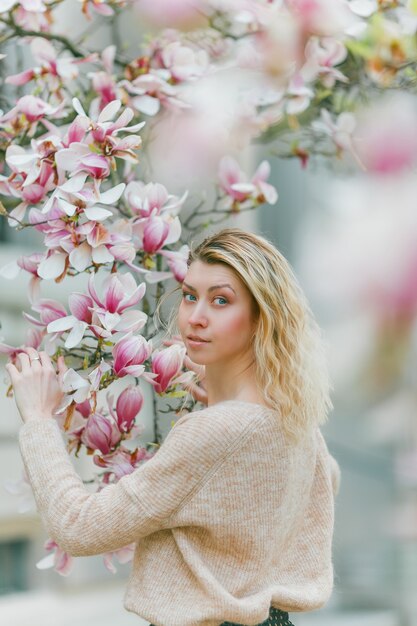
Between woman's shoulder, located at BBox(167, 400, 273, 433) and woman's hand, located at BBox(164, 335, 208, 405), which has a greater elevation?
woman's shoulder, located at BBox(167, 400, 273, 433)

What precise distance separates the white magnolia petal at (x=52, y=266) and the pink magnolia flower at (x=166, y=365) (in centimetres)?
19

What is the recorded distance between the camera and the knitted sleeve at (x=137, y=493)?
5.12ft

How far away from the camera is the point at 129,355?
1641 mm

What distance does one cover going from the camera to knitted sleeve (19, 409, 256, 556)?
156 cm

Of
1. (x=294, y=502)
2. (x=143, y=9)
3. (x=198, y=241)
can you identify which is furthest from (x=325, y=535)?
(x=143, y=9)

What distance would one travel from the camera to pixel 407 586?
169 inches

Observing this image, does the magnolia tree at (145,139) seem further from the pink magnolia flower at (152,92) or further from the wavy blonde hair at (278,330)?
the wavy blonde hair at (278,330)

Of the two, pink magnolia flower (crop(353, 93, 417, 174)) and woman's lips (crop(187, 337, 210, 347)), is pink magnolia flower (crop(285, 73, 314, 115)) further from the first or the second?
woman's lips (crop(187, 337, 210, 347))

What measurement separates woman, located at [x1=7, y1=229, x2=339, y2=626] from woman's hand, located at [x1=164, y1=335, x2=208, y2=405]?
132 millimetres

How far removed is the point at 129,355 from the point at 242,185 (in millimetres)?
514

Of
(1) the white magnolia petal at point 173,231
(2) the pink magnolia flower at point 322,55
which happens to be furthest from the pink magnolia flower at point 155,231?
(2) the pink magnolia flower at point 322,55

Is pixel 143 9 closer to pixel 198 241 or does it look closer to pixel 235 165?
pixel 235 165

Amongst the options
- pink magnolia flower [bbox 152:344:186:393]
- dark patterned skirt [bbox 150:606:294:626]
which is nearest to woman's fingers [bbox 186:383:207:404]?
pink magnolia flower [bbox 152:344:186:393]

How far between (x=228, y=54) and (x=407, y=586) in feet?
8.22
